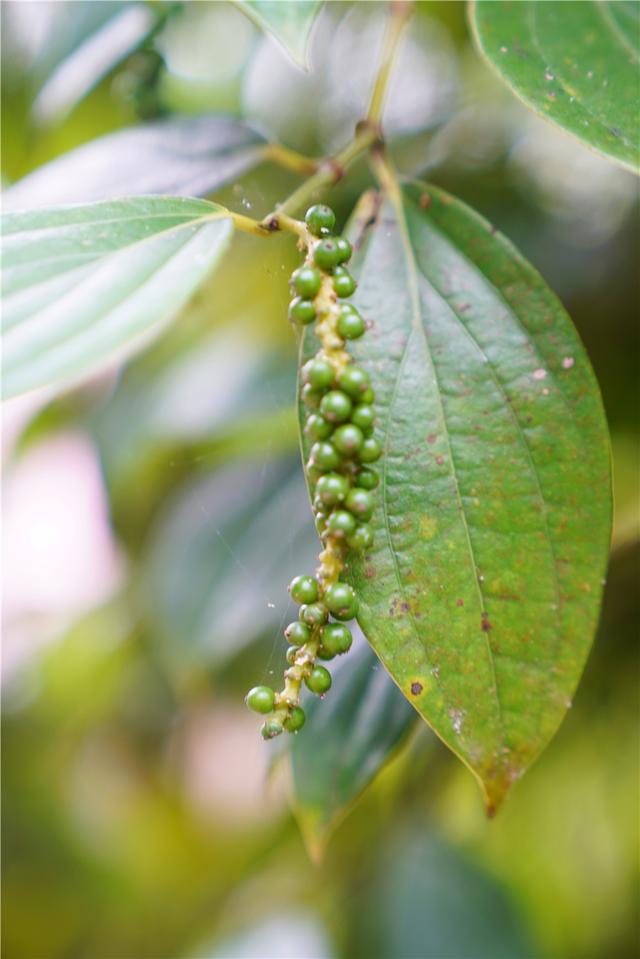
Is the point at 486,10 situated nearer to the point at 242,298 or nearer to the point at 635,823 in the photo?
the point at 242,298

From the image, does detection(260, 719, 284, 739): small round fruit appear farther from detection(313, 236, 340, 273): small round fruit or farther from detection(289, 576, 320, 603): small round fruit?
detection(313, 236, 340, 273): small round fruit

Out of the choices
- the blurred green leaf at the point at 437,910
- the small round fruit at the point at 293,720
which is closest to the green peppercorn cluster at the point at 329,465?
the small round fruit at the point at 293,720

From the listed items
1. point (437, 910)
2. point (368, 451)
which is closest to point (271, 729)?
point (368, 451)

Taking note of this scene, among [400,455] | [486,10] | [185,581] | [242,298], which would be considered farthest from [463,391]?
[242,298]

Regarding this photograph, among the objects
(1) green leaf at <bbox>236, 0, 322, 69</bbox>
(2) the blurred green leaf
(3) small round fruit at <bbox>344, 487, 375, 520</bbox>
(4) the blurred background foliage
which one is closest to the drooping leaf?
(4) the blurred background foliage

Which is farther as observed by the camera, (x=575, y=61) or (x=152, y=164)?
(x=152, y=164)

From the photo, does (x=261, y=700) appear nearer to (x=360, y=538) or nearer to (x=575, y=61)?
(x=360, y=538)

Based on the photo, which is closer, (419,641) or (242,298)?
(419,641)

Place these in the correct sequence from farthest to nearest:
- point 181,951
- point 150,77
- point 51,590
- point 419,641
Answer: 1. point 51,590
2. point 181,951
3. point 150,77
4. point 419,641
